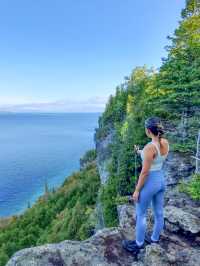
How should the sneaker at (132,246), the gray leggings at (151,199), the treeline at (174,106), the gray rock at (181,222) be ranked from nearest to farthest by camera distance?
the gray leggings at (151,199) → the sneaker at (132,246) → the gray rock at (181,222) → the treeline at (174,106)

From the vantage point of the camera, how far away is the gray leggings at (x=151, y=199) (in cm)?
402

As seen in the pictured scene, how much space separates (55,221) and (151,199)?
27.7 metres

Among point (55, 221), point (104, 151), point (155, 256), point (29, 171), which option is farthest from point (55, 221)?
point (29, 171)

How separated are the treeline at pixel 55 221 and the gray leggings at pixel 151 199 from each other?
14.8 m

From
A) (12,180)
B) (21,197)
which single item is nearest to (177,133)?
(21,197)

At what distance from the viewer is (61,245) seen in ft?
14.8

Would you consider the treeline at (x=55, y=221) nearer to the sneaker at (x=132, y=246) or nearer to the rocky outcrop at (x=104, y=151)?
the rocky outcrop at (x=104, y=151)

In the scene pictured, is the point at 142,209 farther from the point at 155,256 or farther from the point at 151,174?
the point at 155,256

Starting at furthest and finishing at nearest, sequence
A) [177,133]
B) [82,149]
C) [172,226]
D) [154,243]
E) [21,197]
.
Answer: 1. [82,149]
2. [21,197]
3. [177,133]
4. [172,226]
5. [154,243]

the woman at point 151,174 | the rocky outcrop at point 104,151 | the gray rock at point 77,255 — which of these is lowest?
the rocky outcrop at point 104,151

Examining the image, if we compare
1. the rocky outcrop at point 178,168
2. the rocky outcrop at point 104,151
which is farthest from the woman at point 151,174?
Answer: the rocky outcrop at point 104,151

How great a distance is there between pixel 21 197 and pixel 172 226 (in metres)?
44.0

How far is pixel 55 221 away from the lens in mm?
29000

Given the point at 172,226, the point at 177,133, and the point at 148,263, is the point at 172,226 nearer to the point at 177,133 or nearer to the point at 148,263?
the point at 148,263
